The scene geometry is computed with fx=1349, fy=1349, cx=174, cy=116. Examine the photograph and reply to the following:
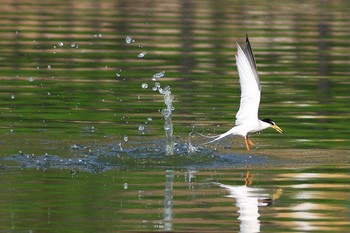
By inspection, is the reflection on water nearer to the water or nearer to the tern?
the water

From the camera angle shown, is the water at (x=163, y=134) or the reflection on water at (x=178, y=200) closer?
the reflection on water at (x=178, y=200)

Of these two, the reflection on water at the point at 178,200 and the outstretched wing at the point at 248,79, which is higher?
the outstretched wing at the point at 248,79

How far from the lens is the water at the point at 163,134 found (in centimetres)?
1496

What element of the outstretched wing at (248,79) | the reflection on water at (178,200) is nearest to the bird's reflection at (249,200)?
the reflection on water at (178,200)

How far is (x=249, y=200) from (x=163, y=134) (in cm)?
554

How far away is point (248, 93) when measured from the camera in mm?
18828

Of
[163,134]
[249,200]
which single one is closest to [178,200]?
[249,200]

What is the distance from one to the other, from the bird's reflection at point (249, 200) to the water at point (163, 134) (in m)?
0.02

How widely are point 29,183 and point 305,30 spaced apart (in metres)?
29.1

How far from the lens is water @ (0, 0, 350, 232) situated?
1496 centimetres

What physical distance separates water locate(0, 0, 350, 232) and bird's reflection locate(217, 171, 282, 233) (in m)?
0.02

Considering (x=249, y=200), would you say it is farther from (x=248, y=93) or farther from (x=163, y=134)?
(x=163, y=134)

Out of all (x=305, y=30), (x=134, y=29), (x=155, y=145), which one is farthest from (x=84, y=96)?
(x=305, y=30)

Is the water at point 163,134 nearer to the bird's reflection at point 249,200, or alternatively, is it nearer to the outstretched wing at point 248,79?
the bird's reflection at point 249,200
